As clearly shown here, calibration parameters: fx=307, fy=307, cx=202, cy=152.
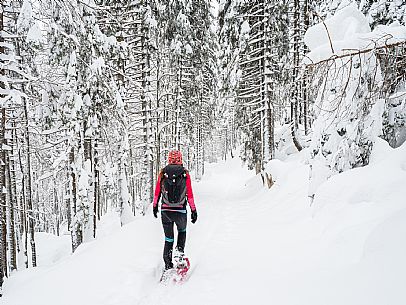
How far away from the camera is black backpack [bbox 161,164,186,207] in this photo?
5.89m

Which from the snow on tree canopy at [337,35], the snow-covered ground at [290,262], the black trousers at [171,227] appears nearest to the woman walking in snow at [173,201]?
the black trousers at [171,227]

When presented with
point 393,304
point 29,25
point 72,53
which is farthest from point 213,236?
point 72,53

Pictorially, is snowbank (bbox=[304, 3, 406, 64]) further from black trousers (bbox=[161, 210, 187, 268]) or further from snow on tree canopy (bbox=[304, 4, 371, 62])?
black trousers (bbox=[161, 210, 187, 268])

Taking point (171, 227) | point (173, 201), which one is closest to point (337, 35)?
point (173, 201)

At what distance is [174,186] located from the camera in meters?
5.91

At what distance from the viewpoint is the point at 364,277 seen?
3.32m

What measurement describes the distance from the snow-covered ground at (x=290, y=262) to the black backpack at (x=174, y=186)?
4.19 feet

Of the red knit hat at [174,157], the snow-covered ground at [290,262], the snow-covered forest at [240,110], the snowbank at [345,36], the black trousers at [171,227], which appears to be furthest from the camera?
the red knit hat at [174,157]

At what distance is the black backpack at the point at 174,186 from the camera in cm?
589

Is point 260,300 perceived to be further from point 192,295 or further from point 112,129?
point 112,129

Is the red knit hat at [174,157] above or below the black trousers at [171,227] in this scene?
above

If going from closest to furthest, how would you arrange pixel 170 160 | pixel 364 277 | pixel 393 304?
pixel 393 304 → pixel 364 277 → pixel 170 160

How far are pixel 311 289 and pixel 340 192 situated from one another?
8.34 feet

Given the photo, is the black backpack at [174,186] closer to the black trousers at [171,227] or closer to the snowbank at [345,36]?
the black trousers at [171,227]
